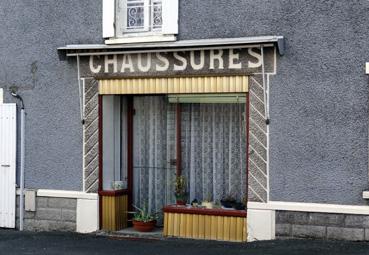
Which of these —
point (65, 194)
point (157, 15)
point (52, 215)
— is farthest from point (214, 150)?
point (52, 215)

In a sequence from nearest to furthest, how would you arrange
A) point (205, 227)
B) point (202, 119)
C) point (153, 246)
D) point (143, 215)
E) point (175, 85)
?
point (153, 246) → point (205, 227) → point (175, 85) → point (202, 119) → point (143, 215)

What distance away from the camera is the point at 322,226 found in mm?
8945

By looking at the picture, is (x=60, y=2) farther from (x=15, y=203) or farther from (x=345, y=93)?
(x=345, y=93)

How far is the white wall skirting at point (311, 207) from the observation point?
8727 mm

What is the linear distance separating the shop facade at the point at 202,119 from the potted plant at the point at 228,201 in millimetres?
90

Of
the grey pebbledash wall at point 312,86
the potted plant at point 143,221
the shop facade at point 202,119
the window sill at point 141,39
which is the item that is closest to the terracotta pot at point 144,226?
the potted plant at point 143,221

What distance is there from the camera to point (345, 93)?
8844 mm

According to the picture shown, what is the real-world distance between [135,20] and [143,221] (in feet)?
10.5

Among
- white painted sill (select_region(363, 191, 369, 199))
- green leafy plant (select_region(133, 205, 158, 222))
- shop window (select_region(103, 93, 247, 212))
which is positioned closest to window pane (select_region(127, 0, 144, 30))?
shop window (select_region(103, 93, 247, 212))

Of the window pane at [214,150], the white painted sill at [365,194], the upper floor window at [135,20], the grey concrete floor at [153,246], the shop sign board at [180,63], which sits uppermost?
the upper floor window at [135,20]

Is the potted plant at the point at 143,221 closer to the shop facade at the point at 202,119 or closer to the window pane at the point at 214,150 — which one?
the shop facade at the point at 202,119

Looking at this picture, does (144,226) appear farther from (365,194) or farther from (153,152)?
(365,194)

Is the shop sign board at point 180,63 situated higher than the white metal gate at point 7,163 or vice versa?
the shop sign board at point 180,63

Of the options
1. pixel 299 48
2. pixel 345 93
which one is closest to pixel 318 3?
pixel 299 48
